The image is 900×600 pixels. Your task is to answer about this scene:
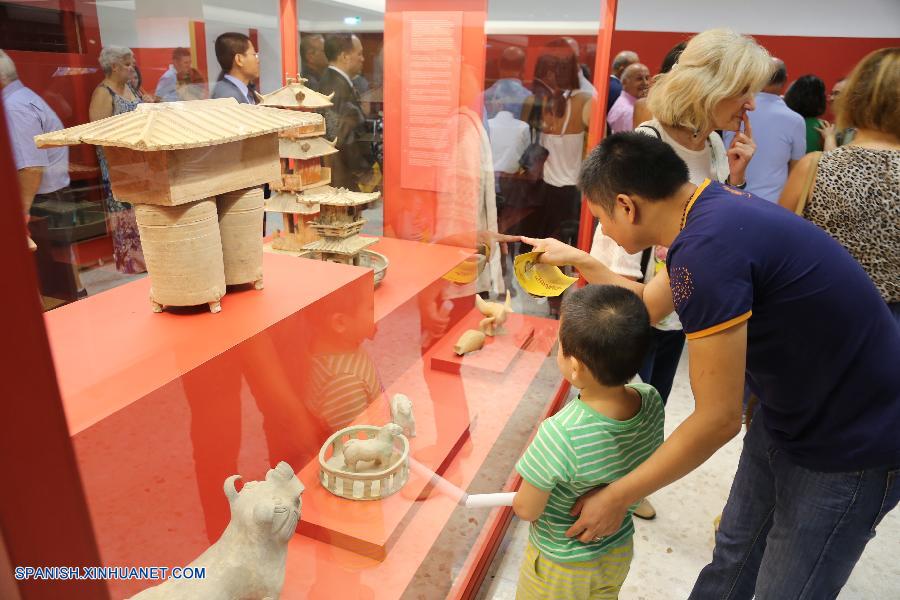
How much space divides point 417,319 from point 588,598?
1.95 metres

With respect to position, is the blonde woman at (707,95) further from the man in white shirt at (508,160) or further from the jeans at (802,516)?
the man in white shirt at (508,160)

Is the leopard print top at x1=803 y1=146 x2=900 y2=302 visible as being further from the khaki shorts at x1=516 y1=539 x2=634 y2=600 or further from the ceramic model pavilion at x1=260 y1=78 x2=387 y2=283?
the ceramic model pavilion at x1=260 y1=78 x2=387 y2=283

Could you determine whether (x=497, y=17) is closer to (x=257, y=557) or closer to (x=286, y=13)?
(x=286, y=13)

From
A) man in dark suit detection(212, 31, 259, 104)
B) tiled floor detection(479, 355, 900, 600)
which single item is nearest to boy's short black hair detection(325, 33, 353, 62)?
man in dark suit detection(212, 31, 259, 104)

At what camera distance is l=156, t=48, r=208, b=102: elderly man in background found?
1867mm

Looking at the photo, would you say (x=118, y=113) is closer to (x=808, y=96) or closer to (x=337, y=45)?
(x=337, y=45)

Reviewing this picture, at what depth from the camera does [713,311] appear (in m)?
1.24

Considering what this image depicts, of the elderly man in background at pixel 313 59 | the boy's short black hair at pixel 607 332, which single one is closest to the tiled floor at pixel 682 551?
the boy's short black hair at pixel 607 332

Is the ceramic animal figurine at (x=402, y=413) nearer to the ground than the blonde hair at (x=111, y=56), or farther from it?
nearer to the ground

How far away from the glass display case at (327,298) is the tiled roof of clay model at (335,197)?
1 centimetres

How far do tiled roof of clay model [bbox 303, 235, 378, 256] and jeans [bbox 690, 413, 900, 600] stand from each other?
6.61ft

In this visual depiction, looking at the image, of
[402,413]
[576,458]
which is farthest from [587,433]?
[402,413]

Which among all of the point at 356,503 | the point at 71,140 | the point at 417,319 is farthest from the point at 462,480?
the point at 71,140

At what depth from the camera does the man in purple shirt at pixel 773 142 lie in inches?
149
